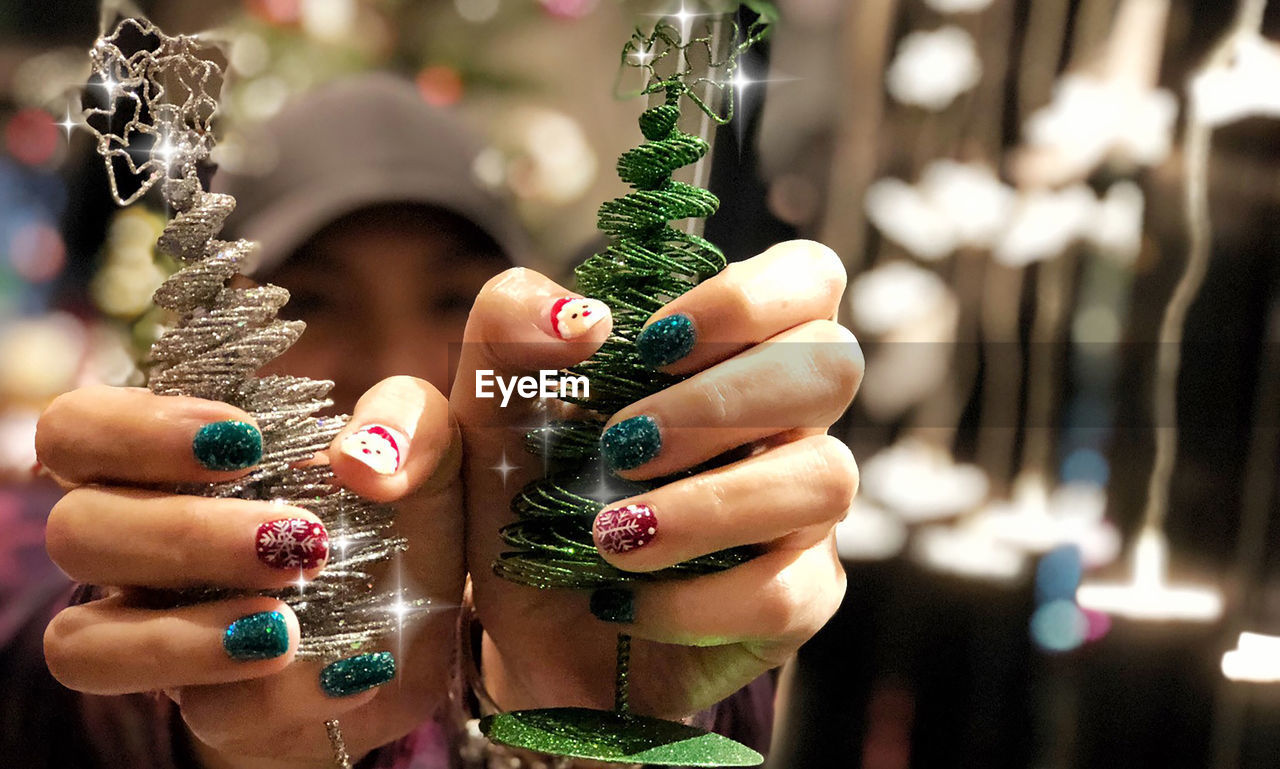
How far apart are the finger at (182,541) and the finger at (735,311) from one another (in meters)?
0.26

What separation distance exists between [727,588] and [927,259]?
56 cm

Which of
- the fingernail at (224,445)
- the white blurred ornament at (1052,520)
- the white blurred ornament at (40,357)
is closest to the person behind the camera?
the fingernail at (224,445)

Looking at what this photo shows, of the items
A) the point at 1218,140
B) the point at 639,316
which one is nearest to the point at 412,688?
the point at 639,316

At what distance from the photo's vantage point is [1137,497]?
1038mm

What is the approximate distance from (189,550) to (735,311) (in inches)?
15.5

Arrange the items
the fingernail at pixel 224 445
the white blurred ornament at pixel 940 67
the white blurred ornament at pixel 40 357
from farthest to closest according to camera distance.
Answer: the white blurred ornament at pixel 940 67 → the white blurred ornament at pixel 40 357 → the fingernail at pixel 224 445

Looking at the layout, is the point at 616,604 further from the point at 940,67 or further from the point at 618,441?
the point at 940,67

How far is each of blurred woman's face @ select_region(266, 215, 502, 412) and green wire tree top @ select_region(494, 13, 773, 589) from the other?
16 cm

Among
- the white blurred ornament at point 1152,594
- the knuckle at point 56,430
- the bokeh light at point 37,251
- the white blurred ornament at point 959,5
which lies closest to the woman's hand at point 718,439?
the knuckle at point 56,430

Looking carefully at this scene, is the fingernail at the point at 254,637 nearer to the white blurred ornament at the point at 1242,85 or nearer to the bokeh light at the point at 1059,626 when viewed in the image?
the bokeh light at the point at 1059,626

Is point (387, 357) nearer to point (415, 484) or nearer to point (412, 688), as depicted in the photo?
point (415, 484)

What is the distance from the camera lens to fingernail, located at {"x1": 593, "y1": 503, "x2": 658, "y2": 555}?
521 mm

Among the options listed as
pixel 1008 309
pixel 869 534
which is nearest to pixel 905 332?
pixel 1008 309

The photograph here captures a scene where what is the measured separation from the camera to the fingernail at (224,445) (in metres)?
0.50
